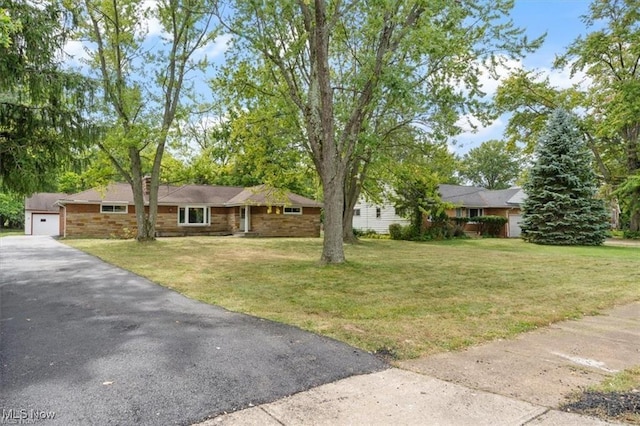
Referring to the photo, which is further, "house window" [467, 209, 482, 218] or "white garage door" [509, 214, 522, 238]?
"house window" [467, 209, 482, 218]

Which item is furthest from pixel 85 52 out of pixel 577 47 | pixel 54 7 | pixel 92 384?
pixel 577 47

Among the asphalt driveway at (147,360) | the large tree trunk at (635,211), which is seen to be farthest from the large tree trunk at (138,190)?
the large tree trunk at (635,211)

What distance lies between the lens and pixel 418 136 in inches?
603

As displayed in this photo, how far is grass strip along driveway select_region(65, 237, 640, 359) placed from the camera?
5.18 metres

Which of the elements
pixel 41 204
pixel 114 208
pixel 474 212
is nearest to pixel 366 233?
pixel 474 212

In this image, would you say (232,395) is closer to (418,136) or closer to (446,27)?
(446,27)

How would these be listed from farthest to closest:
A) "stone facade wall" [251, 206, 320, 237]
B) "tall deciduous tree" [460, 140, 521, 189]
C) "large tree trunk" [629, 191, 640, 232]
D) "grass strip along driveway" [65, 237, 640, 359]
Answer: "tall deciduous tree" [460, 140, 521, 189] → "stone facade wall" [251, 206, 320, 237] → "large tree trunk" [629, 191, 640, 232] → "grass strip along driveway" [65, 237, 640, 359]

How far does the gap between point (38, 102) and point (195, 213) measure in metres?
18.4

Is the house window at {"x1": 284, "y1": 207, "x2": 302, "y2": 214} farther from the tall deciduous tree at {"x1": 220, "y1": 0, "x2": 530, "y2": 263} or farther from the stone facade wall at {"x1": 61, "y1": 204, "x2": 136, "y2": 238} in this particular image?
the tall deciduous tree at {"x1": 220, "y1": 0, "x2": 530, "y2": 263}

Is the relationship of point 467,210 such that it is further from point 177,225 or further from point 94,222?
point 94,222

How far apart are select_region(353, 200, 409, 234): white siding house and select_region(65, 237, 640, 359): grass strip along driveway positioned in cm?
1574

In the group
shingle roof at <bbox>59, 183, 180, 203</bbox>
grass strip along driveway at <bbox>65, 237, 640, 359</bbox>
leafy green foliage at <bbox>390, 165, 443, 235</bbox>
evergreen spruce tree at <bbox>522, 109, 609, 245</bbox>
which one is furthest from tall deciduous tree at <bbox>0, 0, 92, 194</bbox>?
evergreen spruce tree at <bbox>522, 109, 609, 245</bbox>

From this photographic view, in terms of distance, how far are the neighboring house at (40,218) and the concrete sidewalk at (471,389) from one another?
36.2 meters

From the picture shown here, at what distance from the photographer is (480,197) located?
106ft
